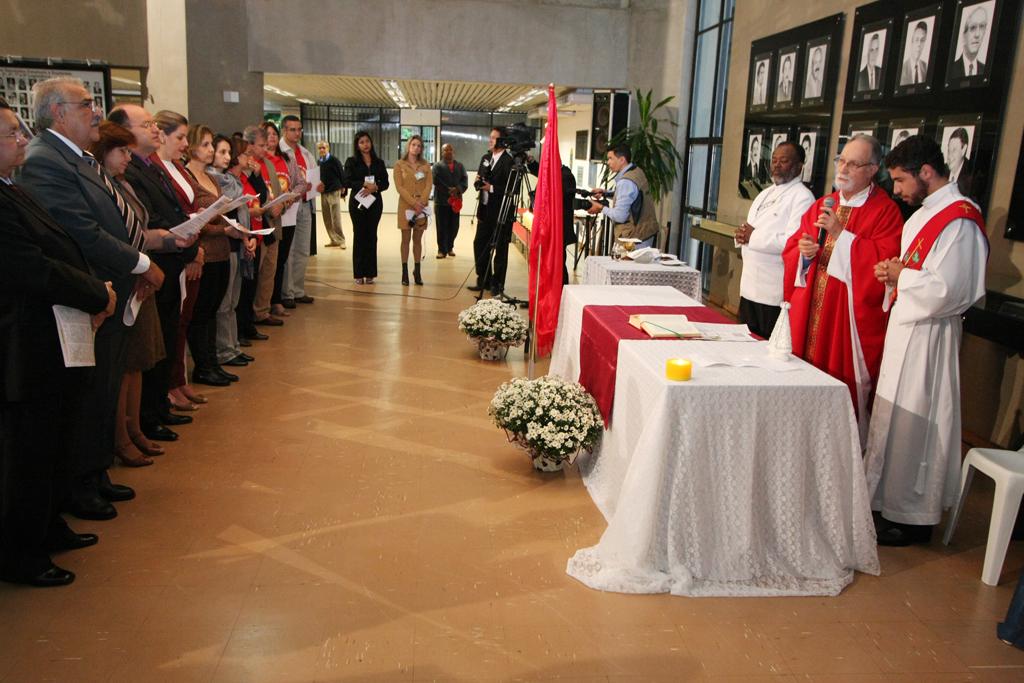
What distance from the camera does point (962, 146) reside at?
189 inches

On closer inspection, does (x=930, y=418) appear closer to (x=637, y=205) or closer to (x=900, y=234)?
(x=900, y=234)

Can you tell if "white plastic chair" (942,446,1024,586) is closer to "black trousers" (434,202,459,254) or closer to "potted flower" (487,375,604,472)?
"potted flower" (487,375,604,472)

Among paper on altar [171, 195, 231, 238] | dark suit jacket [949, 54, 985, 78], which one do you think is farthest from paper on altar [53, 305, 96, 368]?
dark suit jacket [949, 54, 985, 78]

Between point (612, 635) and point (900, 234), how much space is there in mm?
2232

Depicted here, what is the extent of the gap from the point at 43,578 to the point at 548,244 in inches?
122

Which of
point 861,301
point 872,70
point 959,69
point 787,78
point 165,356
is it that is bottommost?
point 165,356

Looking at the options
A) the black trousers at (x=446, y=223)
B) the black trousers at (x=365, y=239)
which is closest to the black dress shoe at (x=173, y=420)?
the black trousers at (x=365, y=239)

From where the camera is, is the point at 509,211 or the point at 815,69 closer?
the point at 815,69

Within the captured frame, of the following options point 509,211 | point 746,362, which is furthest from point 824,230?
point 509,211

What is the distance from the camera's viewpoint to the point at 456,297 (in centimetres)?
886

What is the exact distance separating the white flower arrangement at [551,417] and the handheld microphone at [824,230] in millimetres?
1347

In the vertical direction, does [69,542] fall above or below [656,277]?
below

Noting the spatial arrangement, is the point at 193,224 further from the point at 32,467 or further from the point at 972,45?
the point at 972,45

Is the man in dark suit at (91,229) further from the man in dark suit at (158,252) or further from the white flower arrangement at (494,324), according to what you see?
the white flower arrangement at (494,324)
